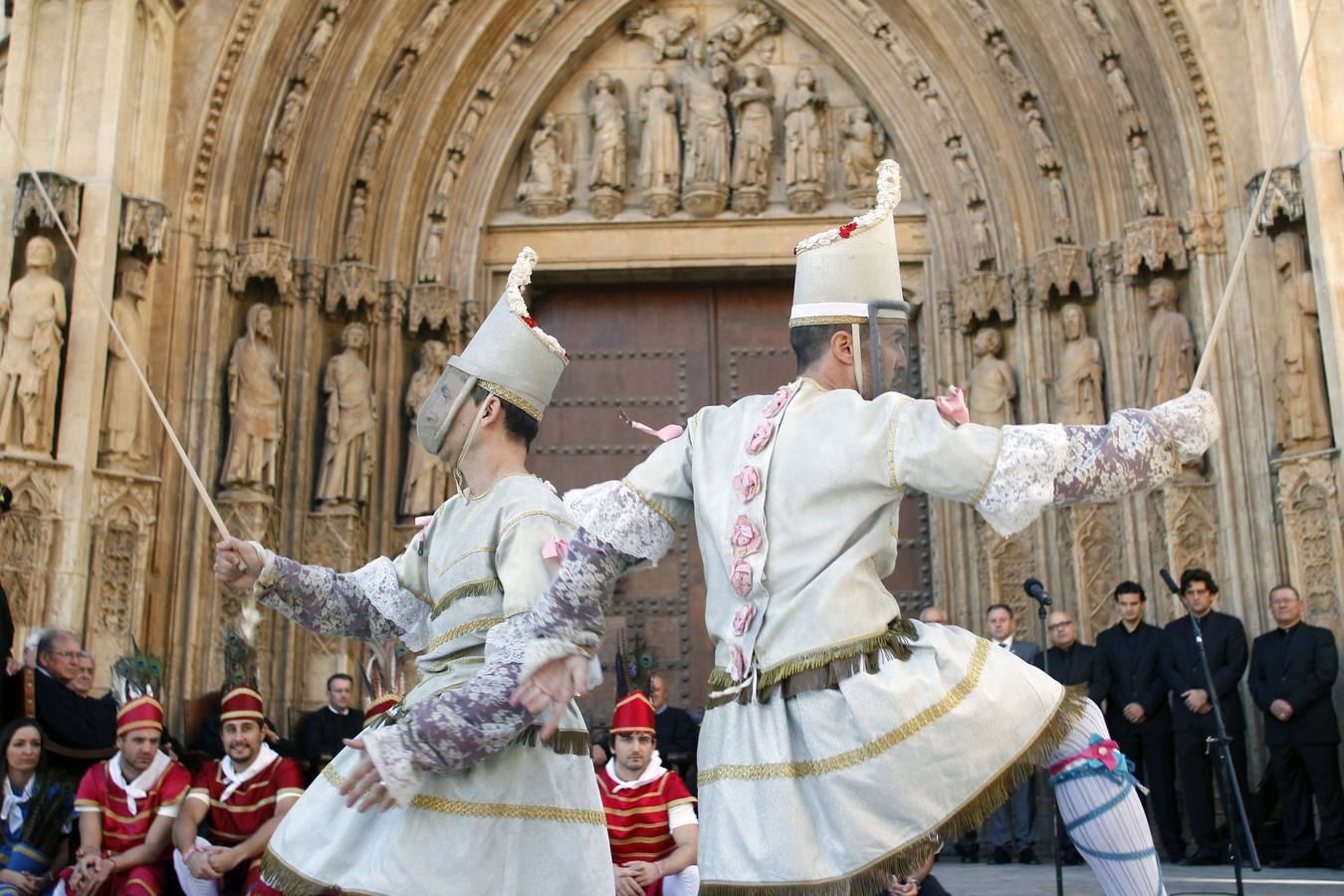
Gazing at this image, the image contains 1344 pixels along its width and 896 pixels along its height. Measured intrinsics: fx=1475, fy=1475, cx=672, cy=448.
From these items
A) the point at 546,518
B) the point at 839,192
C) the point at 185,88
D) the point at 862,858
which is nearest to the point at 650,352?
the point at 839,192

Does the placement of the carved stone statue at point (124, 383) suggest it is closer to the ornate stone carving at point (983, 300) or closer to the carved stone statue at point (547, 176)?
the carved stone statue at point (547, 176)

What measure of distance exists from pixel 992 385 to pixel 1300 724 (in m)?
3.28

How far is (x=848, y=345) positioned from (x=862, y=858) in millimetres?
1083

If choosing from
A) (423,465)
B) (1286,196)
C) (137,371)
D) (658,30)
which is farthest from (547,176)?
(137,371)

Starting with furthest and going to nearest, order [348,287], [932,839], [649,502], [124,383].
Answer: [348,287] → [124,383] → [649,502] → [932,839]

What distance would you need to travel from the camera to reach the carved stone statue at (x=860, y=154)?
1128 cm

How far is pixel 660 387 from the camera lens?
37.4 feet

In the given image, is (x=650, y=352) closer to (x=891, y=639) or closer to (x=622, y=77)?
(x=622, y=77)

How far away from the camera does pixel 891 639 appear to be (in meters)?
2.84

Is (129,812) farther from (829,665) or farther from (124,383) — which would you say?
(829,665)

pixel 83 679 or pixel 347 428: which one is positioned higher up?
pixel 347 428

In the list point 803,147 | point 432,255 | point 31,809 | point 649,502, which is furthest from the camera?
→ point 803,147

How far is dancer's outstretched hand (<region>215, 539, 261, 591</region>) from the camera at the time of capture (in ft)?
11.5

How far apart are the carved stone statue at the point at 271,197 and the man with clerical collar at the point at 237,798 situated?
4974 millimetres
